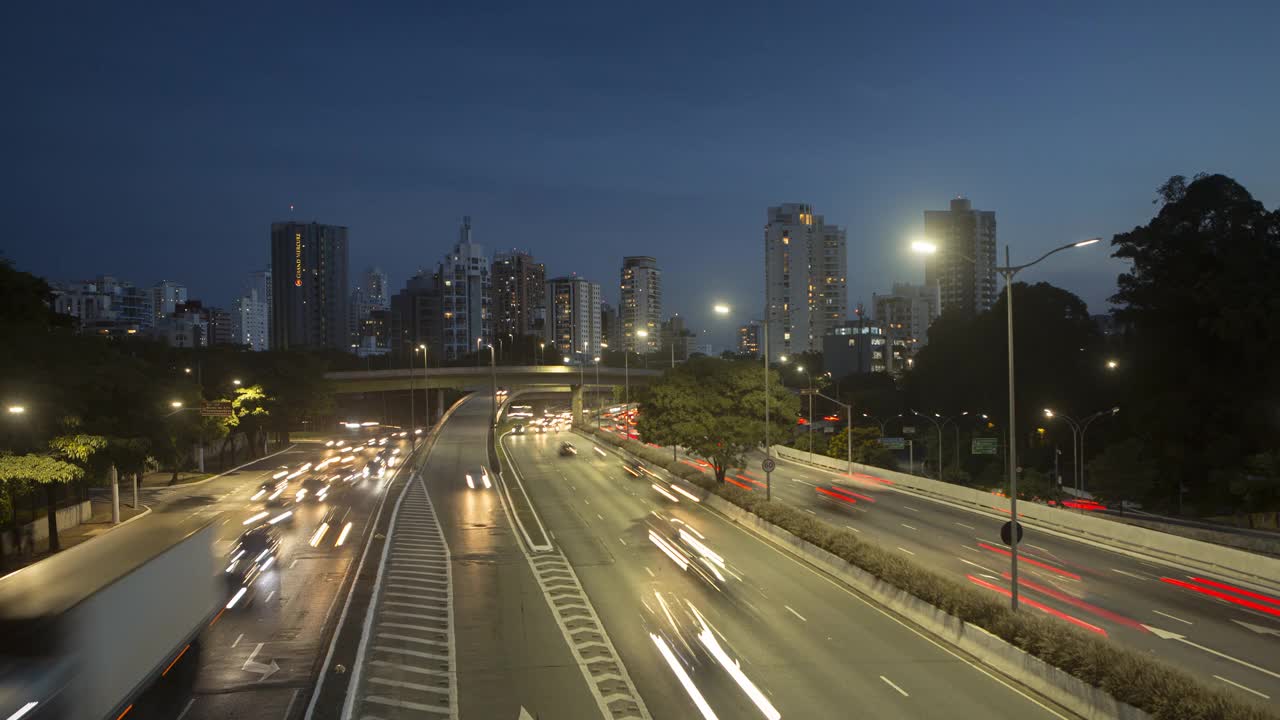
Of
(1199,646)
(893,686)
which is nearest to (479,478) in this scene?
(893,686)

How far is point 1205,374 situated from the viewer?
2365 inches

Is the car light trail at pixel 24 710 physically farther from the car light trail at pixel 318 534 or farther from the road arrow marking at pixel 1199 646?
the car light trail at pixel 318 534

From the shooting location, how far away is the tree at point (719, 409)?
51.9 meters

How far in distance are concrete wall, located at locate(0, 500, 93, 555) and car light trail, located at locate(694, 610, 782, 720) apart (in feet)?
103

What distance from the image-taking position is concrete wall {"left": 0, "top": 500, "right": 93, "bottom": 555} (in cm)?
3688

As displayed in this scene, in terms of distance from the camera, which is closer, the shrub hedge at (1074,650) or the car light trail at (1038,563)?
the shrub hedge at (1074,650)

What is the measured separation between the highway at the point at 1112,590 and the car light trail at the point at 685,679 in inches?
443

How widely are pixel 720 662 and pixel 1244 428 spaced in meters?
54.1

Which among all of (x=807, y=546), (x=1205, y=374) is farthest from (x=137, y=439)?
(x=1205, y=374)

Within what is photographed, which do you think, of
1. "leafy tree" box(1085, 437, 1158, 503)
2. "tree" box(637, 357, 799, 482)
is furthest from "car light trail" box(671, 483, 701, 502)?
"leafy tree" box(1085, 437, 1158, 503)

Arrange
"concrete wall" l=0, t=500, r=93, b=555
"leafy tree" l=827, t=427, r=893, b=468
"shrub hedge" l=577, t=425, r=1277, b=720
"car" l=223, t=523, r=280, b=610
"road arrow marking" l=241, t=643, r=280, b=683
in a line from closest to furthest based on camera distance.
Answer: "shrub hedge" l=577, t=425, r=1277, b=720
"road arrow marking" l=241, t=643, r=280, b=683
"car" l=223, t=523, r=280, b=610
"concrete wall" l=0, t=500, r=93, b=555
"leafy tree" l=827, t=427, r=893, b=468

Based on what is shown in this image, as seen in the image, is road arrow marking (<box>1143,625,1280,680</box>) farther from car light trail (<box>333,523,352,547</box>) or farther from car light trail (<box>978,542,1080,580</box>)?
car light trail (<box>333,523,352,547</box>)

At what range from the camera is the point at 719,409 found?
5362 centimetres

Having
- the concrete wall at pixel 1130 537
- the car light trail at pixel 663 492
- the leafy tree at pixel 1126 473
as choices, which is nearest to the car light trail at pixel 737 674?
the concrete wall at pixel 1130 537
